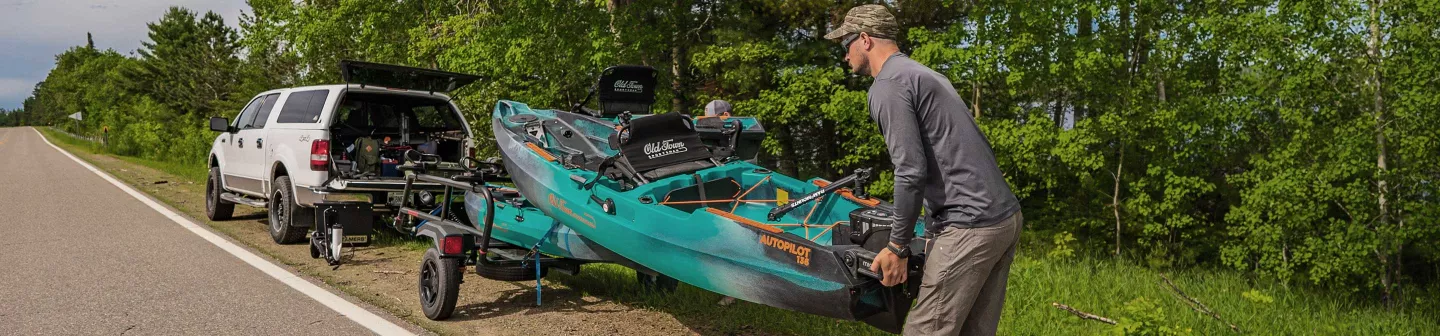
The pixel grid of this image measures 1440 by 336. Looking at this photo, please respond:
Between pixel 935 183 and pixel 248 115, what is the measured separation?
10379mm

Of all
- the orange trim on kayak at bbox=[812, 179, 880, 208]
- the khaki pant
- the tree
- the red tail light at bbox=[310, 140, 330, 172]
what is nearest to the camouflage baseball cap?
the khaki pant

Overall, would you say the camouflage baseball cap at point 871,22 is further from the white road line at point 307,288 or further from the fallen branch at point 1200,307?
the fallen branch at point 1200,307

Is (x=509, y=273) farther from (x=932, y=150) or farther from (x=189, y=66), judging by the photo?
(x=189, y=66)

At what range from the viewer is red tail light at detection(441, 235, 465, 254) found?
19.3ft

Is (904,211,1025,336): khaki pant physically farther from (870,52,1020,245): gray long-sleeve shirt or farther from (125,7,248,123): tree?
(125,7,248,123): tree

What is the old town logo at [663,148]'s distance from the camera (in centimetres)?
589

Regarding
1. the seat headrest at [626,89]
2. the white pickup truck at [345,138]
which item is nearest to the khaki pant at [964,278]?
the seat headrest at [626,89]

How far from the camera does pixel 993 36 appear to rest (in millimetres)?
16688

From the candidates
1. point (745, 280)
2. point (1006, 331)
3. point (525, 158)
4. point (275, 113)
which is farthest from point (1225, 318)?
point (275, 113)

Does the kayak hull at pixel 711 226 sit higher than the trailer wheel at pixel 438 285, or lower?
A: higher

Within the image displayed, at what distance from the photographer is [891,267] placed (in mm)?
3320

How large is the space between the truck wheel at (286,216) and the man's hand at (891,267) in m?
7.49

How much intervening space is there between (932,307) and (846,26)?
3.50 ft

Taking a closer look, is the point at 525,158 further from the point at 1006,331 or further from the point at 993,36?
the point at 993,36
